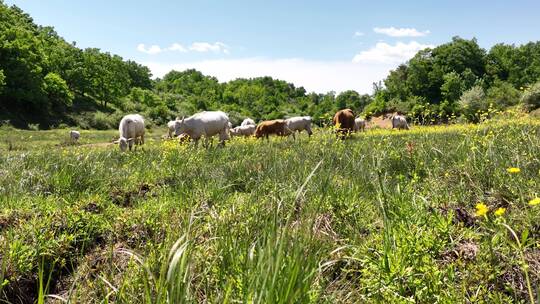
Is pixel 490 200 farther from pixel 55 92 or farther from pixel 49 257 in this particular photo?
pixel 55 92

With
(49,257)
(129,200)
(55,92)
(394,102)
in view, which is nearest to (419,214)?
(49,257)

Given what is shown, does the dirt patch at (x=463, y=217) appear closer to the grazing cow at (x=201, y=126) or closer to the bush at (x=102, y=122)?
the grazing cow at (x=201, y=126)

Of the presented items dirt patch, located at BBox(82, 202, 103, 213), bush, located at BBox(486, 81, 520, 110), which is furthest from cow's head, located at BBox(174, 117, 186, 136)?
bush, located at BBox(486, 81, 520, 110)

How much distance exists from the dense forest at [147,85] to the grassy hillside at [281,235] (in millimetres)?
29727

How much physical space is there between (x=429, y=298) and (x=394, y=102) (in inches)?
3050

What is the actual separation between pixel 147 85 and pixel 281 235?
11071cm

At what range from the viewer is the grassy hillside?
2.15 metres

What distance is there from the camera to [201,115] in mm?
15820

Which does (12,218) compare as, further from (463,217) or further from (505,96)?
(505,96)

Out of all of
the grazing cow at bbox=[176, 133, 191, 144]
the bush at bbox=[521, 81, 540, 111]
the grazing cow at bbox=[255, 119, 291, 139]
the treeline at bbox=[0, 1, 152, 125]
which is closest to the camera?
the grazing cow at bbox=[176, 133, 191, 144]

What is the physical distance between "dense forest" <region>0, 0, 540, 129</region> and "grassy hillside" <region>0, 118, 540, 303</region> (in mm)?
29727

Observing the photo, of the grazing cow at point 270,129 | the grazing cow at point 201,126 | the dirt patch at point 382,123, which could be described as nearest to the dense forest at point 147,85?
the dirt patch at point 382,123

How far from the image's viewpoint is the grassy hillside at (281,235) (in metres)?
2.15

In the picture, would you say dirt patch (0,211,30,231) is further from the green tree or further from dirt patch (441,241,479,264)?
the green tree
